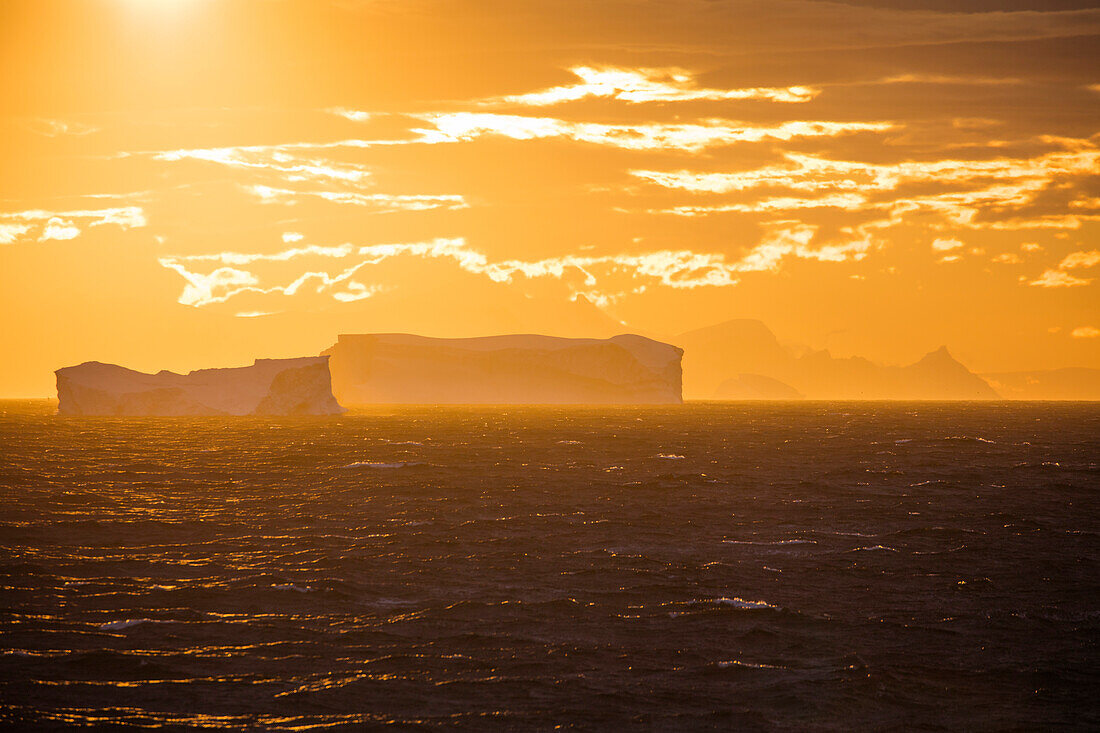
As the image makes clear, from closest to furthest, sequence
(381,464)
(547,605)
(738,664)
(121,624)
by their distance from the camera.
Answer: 1. (738,664)
2. (121,624)
3. (547,605)
4. (381,464)

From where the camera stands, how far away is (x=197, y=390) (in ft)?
402

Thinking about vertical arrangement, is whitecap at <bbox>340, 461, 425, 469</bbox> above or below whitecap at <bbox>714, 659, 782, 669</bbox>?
above

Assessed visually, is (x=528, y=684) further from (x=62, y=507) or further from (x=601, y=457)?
(x=601, y=457)

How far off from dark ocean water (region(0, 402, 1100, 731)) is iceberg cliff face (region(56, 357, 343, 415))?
252 ft

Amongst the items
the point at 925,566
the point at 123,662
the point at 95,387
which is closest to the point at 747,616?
the point at 925,566

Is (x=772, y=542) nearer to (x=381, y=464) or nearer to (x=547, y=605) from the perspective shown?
(x=547, y=605)

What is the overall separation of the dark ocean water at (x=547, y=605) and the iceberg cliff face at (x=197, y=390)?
252ft

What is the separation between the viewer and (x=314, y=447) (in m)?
71.9

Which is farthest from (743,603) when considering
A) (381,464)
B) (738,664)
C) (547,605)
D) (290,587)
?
(381,464)

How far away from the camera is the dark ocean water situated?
49.3 feet

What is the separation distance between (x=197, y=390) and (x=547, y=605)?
4344 inches

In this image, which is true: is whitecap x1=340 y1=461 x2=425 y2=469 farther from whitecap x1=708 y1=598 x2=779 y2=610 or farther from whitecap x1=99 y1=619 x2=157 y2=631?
whitecap x1=708 y1=598 x2=779 y2=610

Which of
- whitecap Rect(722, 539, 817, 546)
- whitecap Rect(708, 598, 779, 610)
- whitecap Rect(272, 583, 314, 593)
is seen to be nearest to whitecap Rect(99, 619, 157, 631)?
whitecap Rect(272, 583, 314, 593)

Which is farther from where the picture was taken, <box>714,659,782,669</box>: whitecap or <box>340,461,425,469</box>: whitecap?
<box>340,461,425,469</box>: whitecap
